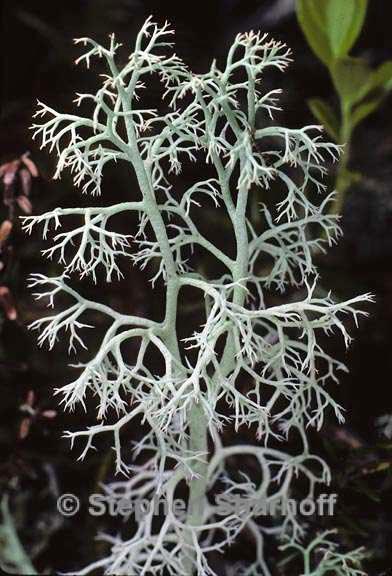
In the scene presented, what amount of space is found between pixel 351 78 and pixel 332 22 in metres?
0.05

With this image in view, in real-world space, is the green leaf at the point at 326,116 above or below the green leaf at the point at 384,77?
below

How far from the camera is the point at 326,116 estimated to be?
0.71m

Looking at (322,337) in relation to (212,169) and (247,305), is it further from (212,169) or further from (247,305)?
(212,169)

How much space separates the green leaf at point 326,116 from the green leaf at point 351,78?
0.06ft

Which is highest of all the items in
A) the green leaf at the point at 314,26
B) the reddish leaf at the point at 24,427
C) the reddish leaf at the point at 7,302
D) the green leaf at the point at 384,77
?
the green leaf at the point at 314,26

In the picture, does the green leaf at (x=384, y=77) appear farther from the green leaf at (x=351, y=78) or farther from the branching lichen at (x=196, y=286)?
the branching lichen at (x=196, y=286)

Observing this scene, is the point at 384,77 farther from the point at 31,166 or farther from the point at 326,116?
the point at 31,166

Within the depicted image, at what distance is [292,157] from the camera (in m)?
0.49

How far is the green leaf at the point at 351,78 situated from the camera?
0.67 metres

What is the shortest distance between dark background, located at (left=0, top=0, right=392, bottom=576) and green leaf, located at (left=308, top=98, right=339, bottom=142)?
0.32ft

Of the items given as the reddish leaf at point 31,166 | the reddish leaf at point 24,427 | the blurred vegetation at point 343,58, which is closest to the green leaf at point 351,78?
the blurred vegetation at point 343,58

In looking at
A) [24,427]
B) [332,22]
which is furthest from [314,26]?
[24,427]

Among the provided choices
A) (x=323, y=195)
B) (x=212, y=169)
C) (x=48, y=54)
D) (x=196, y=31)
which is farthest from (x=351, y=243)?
(x=48, y=54)

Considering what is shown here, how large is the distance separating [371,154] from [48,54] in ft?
1.21
